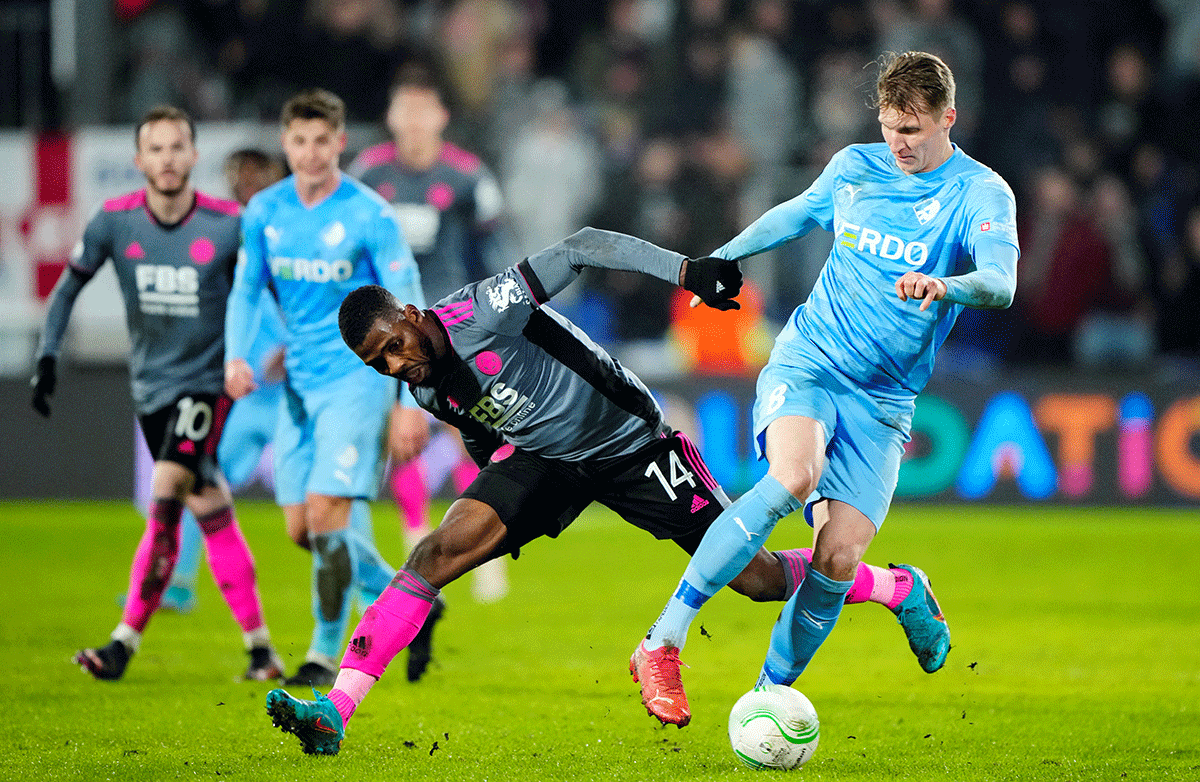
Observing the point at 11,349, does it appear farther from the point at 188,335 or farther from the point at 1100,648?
the point at 1100,648

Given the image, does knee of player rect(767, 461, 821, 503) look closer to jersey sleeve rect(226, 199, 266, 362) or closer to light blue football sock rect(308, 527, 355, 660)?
light blue football sock rect(308, 527, 355, 660)

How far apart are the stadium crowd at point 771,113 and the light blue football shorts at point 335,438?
254 inches

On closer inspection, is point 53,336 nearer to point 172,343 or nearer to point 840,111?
point 172,343

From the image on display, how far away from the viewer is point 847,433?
513cm

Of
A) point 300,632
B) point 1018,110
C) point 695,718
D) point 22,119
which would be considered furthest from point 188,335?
point 1018,110

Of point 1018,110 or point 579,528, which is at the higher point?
point 1018,110

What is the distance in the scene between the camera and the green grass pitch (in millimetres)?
4965

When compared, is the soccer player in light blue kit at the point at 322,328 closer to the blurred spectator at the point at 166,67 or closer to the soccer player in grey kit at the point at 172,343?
the soccer player in grey kit at the point at 172,343

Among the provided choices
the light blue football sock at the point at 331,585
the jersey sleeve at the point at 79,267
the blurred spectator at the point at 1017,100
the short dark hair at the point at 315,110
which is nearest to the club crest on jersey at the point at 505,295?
the light blue football sock at the point at 331,585

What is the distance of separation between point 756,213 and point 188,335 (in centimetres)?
673

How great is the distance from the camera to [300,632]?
7902 millimetres

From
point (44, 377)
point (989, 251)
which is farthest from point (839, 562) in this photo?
point (44, 377)

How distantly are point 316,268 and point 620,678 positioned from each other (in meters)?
2.26

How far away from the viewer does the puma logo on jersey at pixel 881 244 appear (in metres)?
Result: 4.98
